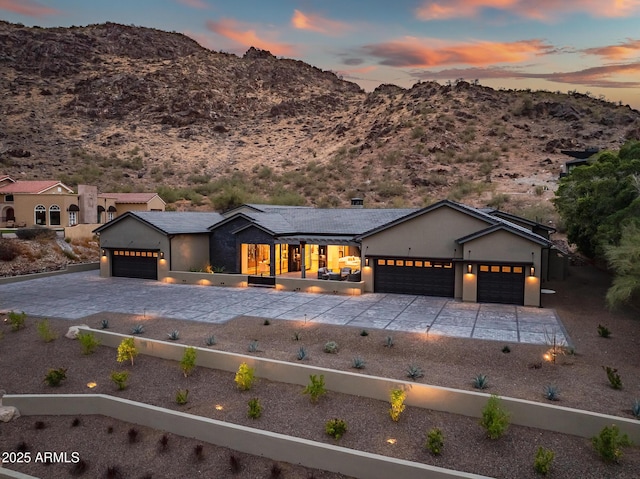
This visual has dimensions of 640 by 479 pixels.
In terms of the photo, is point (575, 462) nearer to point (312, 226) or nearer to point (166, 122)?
point (312, 226)

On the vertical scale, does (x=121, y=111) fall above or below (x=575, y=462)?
above

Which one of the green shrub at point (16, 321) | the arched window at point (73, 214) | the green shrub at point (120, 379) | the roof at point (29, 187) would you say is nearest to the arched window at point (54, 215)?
the arched window at point (73, 214)

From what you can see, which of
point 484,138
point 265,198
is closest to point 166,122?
point 265,198

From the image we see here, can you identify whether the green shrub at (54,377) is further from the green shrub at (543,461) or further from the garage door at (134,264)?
the garage door at (134,264)

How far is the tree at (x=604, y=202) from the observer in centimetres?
2213

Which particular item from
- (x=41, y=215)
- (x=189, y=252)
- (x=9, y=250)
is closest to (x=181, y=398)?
(x=189, y=252)

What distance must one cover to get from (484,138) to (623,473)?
208ft

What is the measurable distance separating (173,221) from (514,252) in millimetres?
21814

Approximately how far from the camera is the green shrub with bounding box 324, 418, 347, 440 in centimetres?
1051

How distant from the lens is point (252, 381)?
1302 centimetres

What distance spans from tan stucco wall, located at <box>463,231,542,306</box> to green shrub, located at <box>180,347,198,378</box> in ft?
49.2

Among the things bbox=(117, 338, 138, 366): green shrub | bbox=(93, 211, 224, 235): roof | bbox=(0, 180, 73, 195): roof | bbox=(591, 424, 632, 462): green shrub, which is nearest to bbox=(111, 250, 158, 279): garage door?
bbox=(93, 211, 224, 235): roof

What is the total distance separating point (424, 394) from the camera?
11.7 metres

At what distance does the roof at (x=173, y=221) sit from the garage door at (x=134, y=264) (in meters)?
1.91
